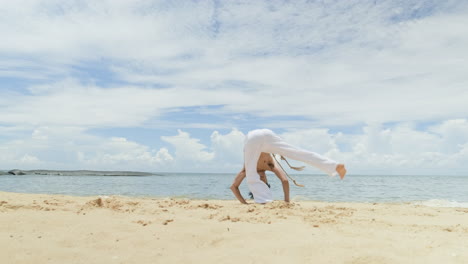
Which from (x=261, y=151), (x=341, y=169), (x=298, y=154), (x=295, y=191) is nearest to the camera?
(x=341, y=169)

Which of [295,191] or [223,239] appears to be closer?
[223,239]

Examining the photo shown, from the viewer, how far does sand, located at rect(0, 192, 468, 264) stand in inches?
115

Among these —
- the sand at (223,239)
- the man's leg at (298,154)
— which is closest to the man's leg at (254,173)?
the man's leg at (298,154)

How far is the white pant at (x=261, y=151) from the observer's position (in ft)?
18.6

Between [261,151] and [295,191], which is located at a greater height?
[261,151]

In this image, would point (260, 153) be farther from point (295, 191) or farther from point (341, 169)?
point (295, 191)

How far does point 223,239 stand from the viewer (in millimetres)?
3414

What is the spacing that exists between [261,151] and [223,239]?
294 cm

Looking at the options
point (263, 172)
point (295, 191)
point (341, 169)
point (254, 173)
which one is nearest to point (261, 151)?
point (254, 173)

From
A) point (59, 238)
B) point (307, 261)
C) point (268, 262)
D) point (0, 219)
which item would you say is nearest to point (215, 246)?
point (268, 262)

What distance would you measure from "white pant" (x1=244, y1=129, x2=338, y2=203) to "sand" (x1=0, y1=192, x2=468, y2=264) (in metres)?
1.14

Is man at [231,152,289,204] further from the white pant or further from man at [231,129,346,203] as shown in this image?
the white pant

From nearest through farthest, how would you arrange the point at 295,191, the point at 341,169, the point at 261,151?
the point at 341,169 < the point at 261,151 < the point at 295,191

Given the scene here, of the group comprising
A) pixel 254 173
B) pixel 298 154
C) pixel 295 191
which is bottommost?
pixel 295 191
